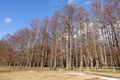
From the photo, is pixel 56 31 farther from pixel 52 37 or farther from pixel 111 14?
pixel 111 14

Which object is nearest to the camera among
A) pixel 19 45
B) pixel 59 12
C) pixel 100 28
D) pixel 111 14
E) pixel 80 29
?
pixel 111 14

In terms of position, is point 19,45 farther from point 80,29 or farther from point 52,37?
point 80,29

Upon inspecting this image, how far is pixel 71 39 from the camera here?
3722 cm

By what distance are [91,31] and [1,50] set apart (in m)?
38.6

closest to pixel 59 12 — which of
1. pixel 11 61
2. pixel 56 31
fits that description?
pixel 56 31

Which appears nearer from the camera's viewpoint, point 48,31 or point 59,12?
point 59,12

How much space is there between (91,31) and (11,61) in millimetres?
35217

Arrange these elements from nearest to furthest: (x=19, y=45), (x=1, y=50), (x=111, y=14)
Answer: (x=111, y=14) → (x=19, y=45) → (x=1, y=50)

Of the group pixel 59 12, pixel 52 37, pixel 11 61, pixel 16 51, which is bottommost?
pixel 11 61

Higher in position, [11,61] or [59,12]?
[59,12]

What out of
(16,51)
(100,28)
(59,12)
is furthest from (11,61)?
(100,28)

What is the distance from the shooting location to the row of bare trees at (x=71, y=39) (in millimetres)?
31875

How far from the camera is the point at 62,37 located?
134 ft

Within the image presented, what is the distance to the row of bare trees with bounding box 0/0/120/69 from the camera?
31.9 m
